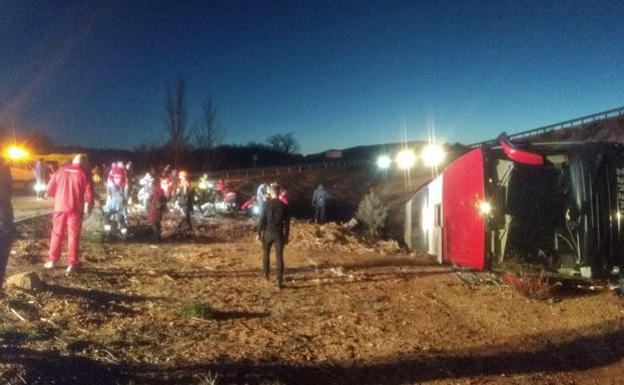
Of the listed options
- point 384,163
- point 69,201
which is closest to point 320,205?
point 69,201

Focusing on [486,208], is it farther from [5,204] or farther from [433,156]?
[433,156]

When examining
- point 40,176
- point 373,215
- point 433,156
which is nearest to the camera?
point 40,176

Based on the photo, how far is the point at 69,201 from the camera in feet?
28.4

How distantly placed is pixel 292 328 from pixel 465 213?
14.8 feet

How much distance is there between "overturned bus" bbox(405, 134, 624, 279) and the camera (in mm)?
8727

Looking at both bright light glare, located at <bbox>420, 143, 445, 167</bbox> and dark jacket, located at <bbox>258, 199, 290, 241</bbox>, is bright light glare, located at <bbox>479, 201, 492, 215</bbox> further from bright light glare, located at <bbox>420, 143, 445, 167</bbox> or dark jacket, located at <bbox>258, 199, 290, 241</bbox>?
bright light glare, located at <bbox>420, 143, 445, 167</bbox>

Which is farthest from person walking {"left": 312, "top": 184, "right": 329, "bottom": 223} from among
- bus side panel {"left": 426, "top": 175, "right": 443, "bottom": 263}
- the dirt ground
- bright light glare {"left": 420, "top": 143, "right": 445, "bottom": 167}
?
bright light glare {"left": 420, "top": 143, "right": 445, "bottom": 167}

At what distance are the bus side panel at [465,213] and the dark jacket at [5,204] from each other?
701cm

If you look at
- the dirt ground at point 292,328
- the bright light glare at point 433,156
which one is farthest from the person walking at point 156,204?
the bright light glare at point 433,156

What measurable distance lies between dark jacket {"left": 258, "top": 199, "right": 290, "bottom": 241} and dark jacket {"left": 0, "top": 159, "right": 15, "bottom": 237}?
4596 mm

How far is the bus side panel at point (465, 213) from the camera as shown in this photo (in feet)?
30.8

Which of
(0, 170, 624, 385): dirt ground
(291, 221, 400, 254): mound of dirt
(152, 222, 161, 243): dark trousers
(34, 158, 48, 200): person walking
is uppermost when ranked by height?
(34, 158, 48, 200): person walking

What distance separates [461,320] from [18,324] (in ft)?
19.3

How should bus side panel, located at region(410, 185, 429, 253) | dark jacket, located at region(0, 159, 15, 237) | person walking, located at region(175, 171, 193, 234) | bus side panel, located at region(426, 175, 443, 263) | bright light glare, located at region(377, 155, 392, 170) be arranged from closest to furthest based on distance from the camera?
dark jacket, located at region(0, 159, 15, 237) < bus side panel, located at region(426, 175, 443, 263) < person walking, located at region(175, 171, 193, 234) < bus side panel, located at region(410, 185, 429, 253) < bright light glare, located at region(377, 155, 392, 170)
